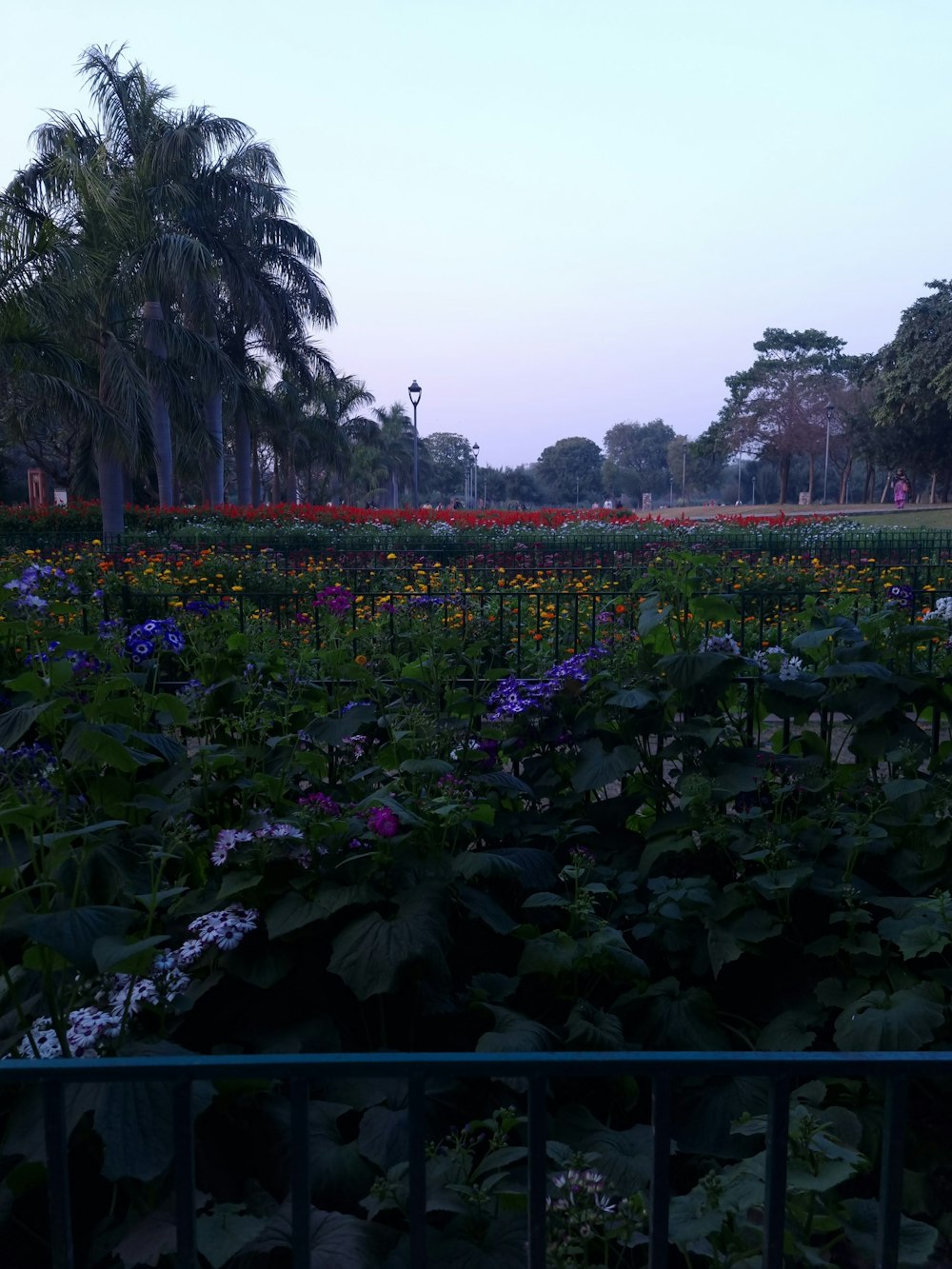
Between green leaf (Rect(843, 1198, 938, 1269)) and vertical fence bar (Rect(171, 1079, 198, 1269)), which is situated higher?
vertical fence bar (Rect(171, 1079, 198, 1269))

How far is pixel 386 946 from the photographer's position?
2.39m

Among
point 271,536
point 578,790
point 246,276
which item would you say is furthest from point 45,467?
point 578,790

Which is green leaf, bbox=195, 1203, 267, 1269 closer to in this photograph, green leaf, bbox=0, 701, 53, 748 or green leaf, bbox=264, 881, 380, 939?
green leaf, bbox=264, 881, 380, 939

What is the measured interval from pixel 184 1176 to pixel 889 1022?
171cm

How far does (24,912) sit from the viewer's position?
2207mm

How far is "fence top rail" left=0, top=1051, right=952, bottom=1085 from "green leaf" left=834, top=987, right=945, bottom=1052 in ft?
4.24

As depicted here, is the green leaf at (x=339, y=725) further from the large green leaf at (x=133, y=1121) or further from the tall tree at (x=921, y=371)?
the tall tree at (x=921, y=371)

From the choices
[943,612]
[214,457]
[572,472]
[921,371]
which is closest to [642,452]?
[572,472]

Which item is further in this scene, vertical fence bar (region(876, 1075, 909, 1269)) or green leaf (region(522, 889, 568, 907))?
green leaf (region(522, 889, 568, 907))

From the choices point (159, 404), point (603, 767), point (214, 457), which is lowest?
point (603, 767)

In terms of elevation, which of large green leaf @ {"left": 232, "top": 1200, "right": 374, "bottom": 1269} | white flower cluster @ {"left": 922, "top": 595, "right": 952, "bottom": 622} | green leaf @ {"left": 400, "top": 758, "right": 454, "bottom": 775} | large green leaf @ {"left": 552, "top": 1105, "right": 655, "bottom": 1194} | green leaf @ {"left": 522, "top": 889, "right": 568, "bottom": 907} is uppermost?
white flower cluster @ {"left": 922, "top": 595, "right": 952, "bottom": 622}

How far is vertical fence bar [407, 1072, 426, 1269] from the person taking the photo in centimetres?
120

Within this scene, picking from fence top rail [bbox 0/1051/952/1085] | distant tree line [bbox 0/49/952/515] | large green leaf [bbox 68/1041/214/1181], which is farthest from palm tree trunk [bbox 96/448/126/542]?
fence top rail [bbox 0/1051/952/1085]

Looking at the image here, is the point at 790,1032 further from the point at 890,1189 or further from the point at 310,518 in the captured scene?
the point at 310,518
